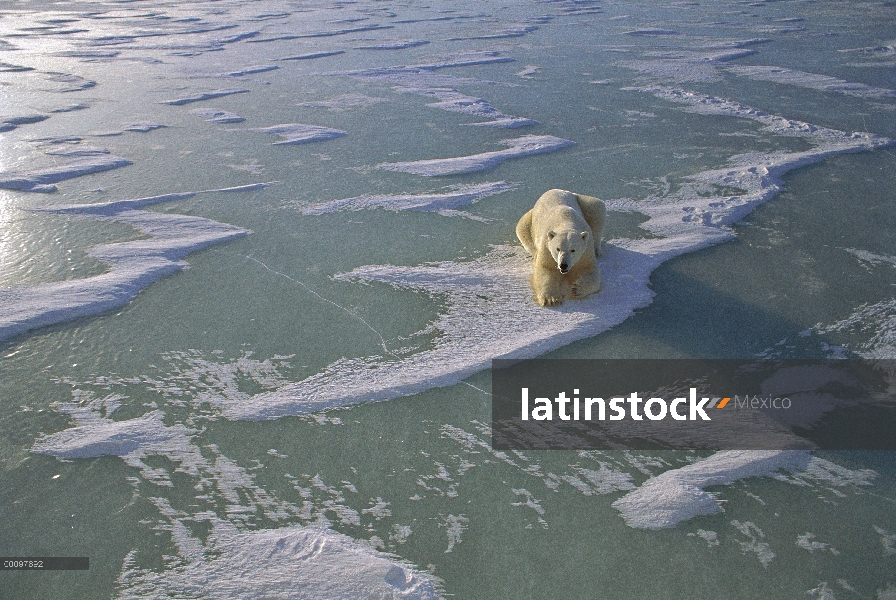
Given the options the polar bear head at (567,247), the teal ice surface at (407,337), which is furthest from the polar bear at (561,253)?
the teal ice surface at (407,337)

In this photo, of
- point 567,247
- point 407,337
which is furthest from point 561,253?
point 407,337

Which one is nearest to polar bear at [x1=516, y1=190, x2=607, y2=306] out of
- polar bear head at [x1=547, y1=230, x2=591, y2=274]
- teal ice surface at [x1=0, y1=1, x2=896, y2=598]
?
polar bear head at [x1=547, y1=230, x2=591, y2=274]

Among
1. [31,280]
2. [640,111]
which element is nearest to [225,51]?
[640,111]

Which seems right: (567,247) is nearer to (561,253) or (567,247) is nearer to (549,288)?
(561,253)

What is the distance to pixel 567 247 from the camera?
3674 mm

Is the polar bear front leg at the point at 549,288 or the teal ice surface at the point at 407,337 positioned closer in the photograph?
the teal ice surface at the point at 407,337

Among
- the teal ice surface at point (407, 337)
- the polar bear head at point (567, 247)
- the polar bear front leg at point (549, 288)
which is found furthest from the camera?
the polar bear front leg at point (549, 288)

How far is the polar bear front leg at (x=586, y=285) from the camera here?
154 inches

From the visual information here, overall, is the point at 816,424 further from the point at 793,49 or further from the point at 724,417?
the point at 793,49

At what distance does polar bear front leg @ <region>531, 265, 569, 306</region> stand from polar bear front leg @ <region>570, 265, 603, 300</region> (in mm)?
55

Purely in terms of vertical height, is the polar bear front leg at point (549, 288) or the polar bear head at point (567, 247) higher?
the polar bear head at point (567, 247)

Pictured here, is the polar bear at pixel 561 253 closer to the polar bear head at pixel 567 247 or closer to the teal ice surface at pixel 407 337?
the polar bear head at pixel 567 247

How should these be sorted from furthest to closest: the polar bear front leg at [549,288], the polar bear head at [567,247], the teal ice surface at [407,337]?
1. the polar bear front leg at [549,288]
2. the polar bear head at [567,247]
3. the teal ice surface at [407,337]

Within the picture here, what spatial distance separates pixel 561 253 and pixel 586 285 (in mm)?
408
